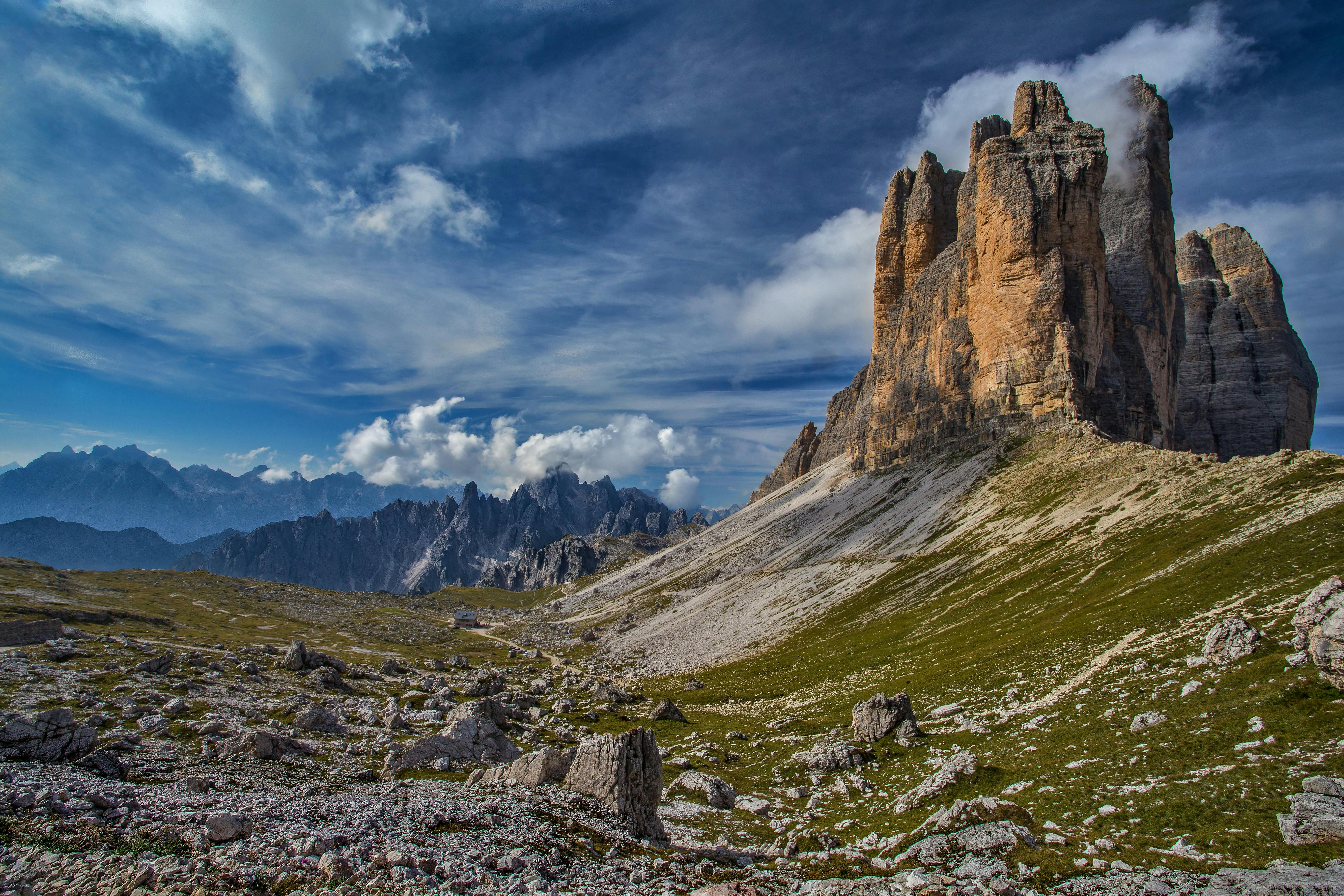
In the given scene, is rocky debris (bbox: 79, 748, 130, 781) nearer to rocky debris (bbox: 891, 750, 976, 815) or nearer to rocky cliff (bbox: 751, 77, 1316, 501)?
rocky debris (bbox: 891, 750, 976, 815)

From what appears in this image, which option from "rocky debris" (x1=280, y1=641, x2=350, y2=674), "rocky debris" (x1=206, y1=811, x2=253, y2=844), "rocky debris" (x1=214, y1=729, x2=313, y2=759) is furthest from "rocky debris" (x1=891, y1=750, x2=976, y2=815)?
"rocky debris" (x1=280, y1=641, x2=350, y2=674)

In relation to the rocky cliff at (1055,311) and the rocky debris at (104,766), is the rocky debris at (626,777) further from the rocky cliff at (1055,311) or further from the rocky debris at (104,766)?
the rocky cliff at (1055,311)

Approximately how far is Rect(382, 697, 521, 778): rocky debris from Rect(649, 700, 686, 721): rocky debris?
18928 millimetres

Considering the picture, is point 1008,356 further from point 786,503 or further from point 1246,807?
point 1246,807

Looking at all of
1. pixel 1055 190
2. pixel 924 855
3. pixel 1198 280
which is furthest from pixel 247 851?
pixel 1198 280

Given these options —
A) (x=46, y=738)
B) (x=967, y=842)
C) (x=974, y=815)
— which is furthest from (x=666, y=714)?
(x=46, y=738)

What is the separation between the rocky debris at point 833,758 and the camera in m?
33.5

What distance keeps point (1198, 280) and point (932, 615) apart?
211m

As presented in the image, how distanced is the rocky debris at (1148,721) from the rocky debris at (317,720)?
4246cm

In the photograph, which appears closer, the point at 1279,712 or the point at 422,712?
the point at 1279,712

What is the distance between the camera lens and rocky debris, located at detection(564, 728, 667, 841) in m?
24.0

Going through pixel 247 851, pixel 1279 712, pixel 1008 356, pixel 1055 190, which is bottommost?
pixel 247 851

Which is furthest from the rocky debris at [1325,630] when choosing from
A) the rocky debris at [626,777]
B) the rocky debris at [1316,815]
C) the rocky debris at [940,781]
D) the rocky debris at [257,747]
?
the rocky debris at [257,747]

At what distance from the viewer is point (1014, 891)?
54.0ft
